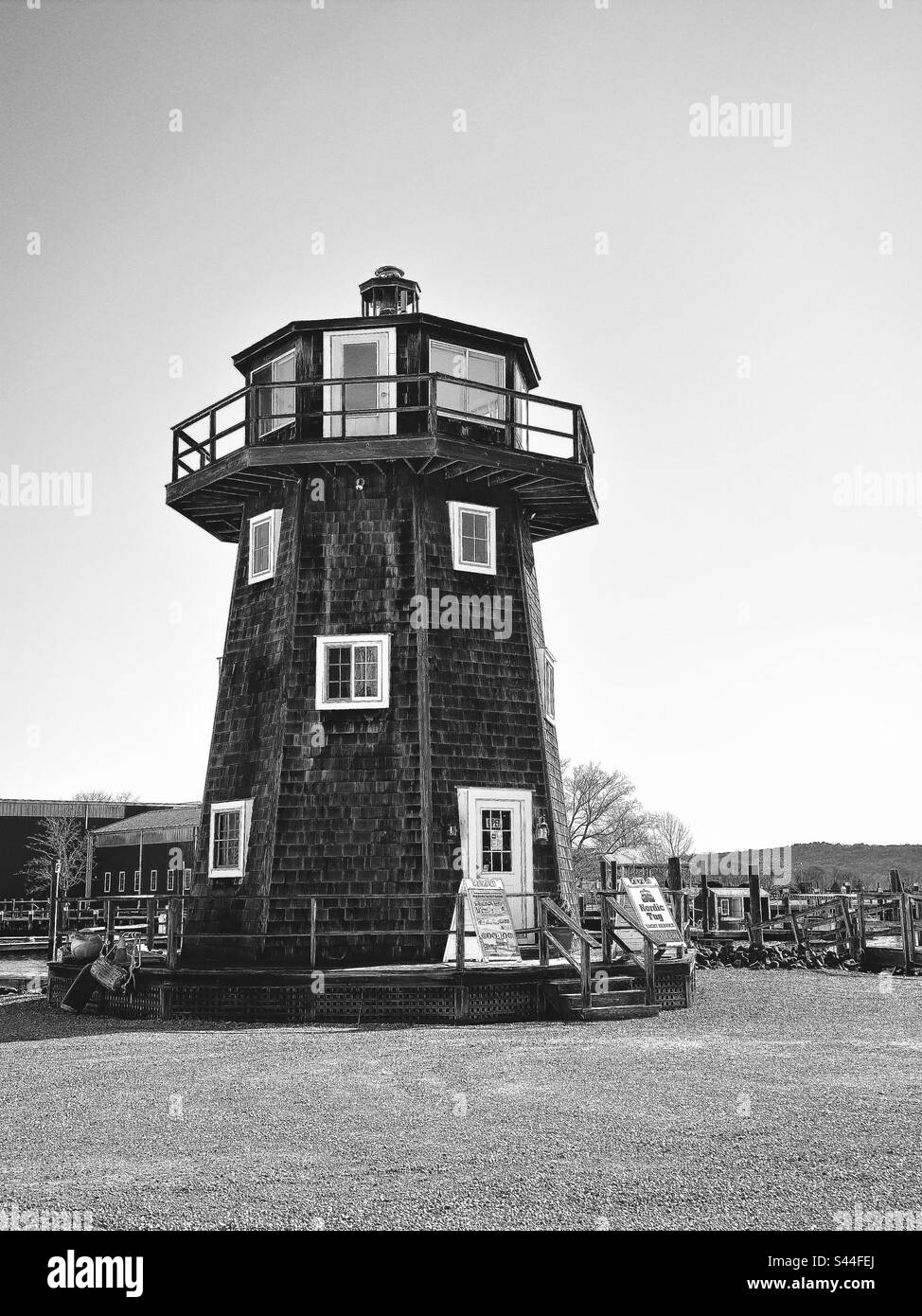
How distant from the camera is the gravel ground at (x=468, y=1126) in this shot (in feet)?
22.9

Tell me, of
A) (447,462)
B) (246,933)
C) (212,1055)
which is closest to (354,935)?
(246,933)

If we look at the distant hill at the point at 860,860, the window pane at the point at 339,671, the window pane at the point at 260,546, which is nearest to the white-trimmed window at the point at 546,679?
the window pane at the point at 339,671

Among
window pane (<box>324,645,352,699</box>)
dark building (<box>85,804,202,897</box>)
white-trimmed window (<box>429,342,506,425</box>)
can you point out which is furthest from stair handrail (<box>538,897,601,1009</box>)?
dark building (<box>85,804,202,897</box>)

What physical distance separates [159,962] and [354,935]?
11.6ft

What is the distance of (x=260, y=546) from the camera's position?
21641 millimetres

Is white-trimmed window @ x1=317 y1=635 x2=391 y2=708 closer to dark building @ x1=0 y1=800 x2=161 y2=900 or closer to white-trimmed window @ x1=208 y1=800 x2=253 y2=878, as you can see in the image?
white-trimmed window @ x1=208 y1=800 x2=253 y2=878

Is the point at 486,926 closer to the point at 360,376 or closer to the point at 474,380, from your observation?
the point at 360,376

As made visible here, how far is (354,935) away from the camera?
18594 mm

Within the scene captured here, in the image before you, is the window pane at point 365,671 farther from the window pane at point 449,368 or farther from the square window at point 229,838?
the window pane at point 449,368

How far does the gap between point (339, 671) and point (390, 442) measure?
3834 millimetres

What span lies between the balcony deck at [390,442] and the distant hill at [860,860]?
79.2 meters

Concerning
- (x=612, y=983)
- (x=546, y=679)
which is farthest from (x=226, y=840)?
(x=612, y=983)

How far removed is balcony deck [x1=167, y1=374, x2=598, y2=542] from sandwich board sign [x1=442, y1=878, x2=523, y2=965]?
22.8ft

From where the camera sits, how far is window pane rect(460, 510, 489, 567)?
68.4 ft
